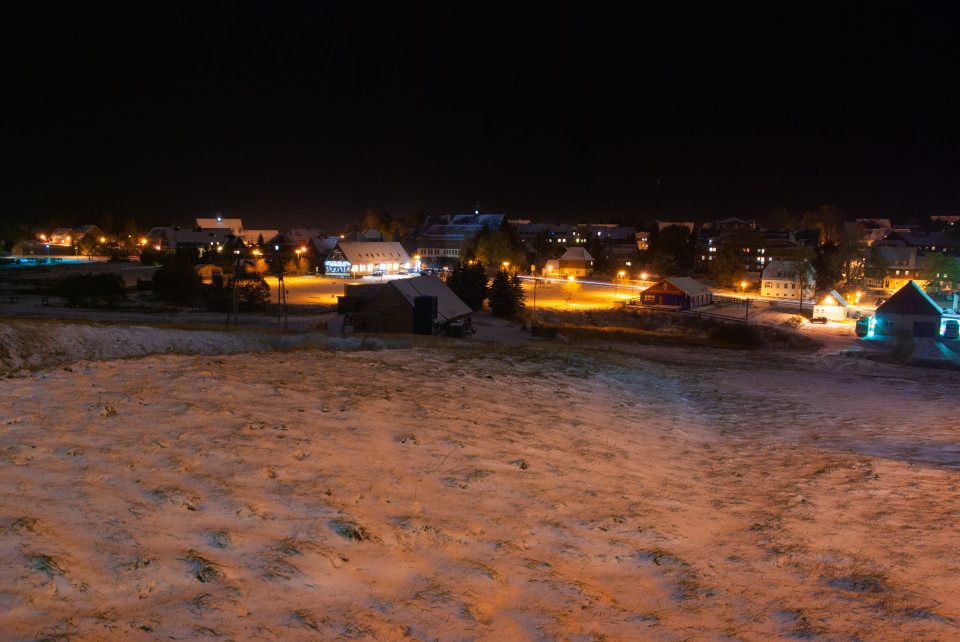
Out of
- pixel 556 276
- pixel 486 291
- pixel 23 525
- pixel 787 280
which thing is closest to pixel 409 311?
pixel 486 291

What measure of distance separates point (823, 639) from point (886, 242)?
297ft

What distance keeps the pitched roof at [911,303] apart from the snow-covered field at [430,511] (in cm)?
2652

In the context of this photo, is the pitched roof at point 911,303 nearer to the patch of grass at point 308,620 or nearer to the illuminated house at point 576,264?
the patch of grass at point 308,620

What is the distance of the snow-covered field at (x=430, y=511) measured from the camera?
4.17 metres

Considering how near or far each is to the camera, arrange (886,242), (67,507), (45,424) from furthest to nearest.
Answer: (886,242) < (45,424) < (67,507)

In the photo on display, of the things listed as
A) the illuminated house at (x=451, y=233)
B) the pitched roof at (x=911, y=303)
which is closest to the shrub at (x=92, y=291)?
the pitched roof at (x=911, y=303)

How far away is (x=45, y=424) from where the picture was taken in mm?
7051

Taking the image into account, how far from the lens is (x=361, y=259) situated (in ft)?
234

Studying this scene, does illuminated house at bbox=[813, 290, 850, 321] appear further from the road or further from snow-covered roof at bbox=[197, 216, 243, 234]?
snow-covered roof at bbox=[197, 216, 243, 234]

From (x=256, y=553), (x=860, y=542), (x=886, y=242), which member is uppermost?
(x=886, y=242)

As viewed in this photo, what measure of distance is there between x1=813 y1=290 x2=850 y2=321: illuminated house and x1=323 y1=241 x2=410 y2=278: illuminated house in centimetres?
4799

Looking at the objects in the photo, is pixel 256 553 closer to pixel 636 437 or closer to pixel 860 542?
pixel 860 542

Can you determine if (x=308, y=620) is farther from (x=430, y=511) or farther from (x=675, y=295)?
(x=675, y=295)

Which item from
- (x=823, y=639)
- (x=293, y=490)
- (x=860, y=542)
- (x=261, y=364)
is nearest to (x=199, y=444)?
(x=293, y=490)
